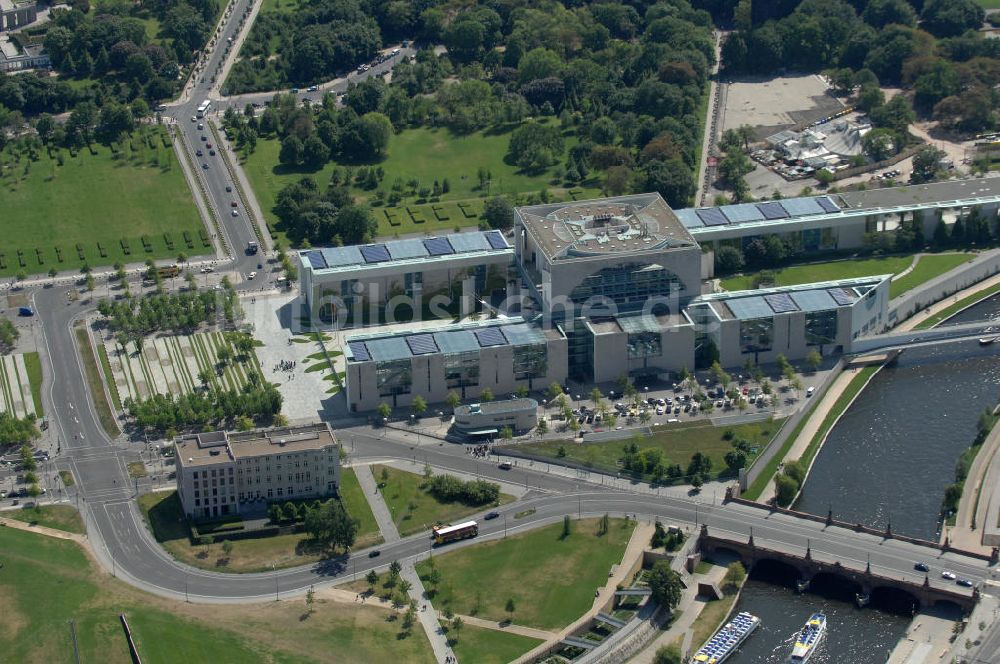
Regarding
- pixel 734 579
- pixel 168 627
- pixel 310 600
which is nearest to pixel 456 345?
pixel 310 600

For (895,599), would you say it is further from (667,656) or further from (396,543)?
(396,543)

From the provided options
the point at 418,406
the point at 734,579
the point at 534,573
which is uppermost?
the point at 418,406

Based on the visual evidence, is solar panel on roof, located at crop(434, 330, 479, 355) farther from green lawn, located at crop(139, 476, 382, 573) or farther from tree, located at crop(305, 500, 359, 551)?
tree, located at crop(305, 500, 359, 551)

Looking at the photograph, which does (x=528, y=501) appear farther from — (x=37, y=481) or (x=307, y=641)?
(x=37, y=481)

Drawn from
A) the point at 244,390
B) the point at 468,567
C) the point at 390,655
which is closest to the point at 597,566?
the point at 468,567

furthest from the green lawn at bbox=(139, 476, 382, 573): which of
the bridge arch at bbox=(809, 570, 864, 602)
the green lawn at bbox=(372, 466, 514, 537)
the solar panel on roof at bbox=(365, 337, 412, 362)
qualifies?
the bridge arch at bbox=(809, 570, 864, 602)

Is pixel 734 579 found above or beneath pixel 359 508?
beneath
